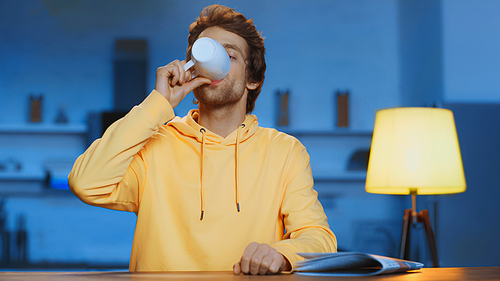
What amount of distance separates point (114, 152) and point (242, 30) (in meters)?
0.64

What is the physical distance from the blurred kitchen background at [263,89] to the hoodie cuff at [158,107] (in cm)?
219

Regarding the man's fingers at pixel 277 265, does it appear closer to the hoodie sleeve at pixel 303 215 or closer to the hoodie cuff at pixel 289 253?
the hoodie cuff at pixel 289 253

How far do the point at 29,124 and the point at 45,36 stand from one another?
2.41ft

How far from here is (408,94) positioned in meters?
3.41

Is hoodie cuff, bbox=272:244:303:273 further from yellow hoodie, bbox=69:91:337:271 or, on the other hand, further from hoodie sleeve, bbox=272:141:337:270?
yellow hoodie, bbox=69:91:337:271

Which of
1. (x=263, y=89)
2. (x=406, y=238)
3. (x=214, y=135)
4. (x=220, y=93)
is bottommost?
(x=406, y=238)

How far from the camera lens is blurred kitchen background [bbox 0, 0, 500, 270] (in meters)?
3.18

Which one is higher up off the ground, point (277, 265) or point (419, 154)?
point (419, 154)

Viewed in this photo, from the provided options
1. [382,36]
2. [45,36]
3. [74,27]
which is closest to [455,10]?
[382,36]

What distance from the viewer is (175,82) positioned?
1.24 meters

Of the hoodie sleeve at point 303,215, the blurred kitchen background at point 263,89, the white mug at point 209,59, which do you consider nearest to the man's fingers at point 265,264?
the hoodie sleeve at point 303,215

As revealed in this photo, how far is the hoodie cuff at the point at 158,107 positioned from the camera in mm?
1133

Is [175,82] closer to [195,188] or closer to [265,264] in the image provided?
[195,188]

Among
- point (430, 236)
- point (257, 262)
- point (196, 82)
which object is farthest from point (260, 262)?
point (430, 236)
